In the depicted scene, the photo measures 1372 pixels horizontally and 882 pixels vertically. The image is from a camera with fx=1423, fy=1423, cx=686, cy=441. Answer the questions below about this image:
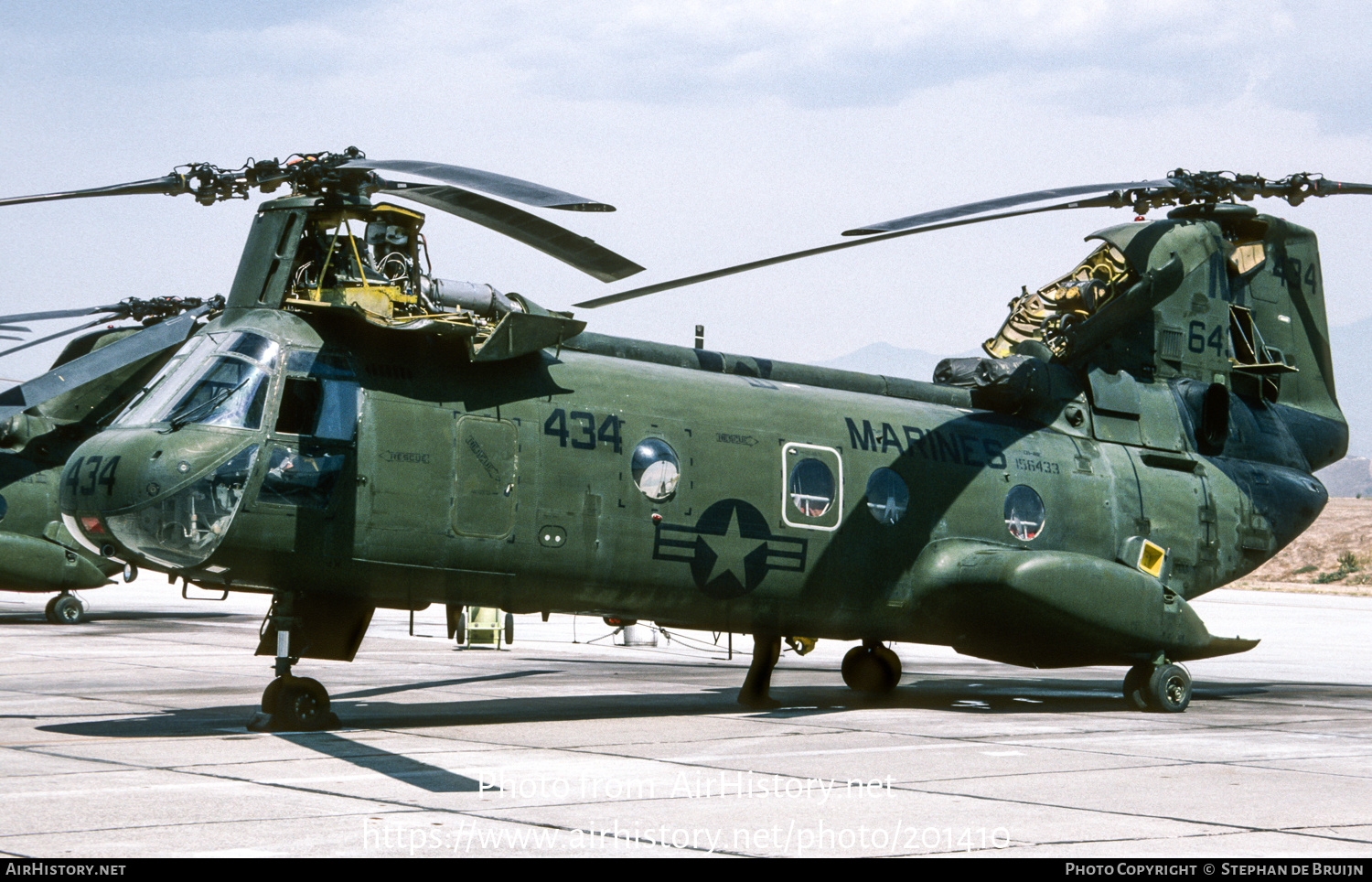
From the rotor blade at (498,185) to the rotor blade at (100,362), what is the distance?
971 centimetres

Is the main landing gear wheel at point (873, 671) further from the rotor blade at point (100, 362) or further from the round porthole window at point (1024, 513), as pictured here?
the rotor blade at point (100, 362)

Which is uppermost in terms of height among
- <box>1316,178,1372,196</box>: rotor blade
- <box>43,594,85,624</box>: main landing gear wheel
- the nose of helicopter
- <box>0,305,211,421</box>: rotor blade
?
<box>1316,178,1372,196</box>: rotor blade

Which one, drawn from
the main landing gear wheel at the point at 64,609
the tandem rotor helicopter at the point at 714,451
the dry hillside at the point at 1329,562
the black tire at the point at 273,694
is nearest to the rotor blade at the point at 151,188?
the tandem rotor helicopter at the point at 714,451

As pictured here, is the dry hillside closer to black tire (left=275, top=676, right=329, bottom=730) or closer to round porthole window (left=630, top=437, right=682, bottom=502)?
round porthole window (left=630, top=437, right=682, bottom=502)

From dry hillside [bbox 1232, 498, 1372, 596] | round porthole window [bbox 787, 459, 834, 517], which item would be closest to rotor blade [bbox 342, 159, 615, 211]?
round porthole window [bbox 787, 459, 834, 517]

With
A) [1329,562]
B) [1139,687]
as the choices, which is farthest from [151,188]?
[1329,562]

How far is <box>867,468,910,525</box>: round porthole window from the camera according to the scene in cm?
1416

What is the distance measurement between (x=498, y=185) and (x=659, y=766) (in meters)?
4.29

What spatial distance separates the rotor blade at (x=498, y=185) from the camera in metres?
9.80

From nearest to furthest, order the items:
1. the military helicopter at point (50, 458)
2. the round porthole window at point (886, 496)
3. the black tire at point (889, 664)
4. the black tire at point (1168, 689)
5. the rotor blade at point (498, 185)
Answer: the rotor blade at point (498, 185), the round porthole window at point (886, 496), the black tire at point (1168, 689), the black tire at point (889, 664), the military helicopter at point (50, 458)

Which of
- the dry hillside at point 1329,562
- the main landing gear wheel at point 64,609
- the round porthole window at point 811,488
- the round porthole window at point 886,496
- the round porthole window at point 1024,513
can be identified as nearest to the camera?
the round porthole window at point 811,488

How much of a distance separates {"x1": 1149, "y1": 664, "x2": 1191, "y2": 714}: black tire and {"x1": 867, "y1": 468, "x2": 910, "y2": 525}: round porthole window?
3.28 metres

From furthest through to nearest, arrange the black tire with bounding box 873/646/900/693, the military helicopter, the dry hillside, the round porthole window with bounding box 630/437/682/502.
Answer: the dry hillside, the military helicopter, the black tire with bounding box 873/646/900/693, the round porthole window with bounding box 630/437/682/502

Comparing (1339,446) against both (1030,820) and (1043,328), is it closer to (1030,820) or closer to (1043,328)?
(1043,328)
